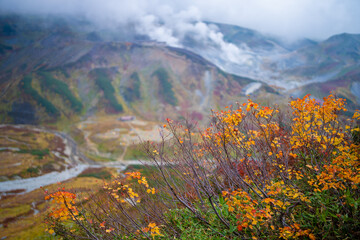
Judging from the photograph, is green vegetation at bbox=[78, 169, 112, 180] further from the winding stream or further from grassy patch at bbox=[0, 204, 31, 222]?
grassy patch at bbox=[0, 204, 31, 222]

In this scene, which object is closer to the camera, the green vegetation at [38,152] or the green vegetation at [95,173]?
the green vegetation at [95,173]

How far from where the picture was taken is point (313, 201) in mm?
6453

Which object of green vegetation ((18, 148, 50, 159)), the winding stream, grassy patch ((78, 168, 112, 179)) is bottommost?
the winding stream

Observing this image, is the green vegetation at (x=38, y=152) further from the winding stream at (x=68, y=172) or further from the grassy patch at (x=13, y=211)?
the grassy patch at (x=13, y=211)

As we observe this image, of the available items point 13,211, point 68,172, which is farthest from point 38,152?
point 13,211

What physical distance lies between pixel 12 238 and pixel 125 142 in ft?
321

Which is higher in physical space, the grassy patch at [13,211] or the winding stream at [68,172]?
the grassy patch at [13,211]

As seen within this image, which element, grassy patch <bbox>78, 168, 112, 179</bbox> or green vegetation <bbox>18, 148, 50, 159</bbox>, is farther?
green vegetation <bbox>18, 148, 50, 159</bbox>

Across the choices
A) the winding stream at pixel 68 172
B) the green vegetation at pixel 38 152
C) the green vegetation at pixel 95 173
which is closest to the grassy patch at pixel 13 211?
the winding stream at pixel 68 172

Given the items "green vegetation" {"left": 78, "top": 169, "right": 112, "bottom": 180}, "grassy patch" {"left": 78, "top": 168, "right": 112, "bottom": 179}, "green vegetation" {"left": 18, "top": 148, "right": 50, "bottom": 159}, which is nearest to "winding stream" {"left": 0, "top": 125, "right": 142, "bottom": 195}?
"grassy patch" {"left": 78, "top": 168, "right": 112, "bottom": 179}

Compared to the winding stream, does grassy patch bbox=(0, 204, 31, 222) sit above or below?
above

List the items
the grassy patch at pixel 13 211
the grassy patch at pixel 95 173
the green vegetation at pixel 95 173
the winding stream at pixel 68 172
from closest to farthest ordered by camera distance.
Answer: the grassy patch at pixel 13 211, the winding stream at pixel 68 172, the green vegetation at pixel 95 173, the grassy patch at pixel 95 173

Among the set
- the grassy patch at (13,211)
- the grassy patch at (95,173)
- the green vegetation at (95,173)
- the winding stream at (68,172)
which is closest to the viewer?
the grassy patch at (13,211)

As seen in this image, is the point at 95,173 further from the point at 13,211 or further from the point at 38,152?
the point at 38,152
